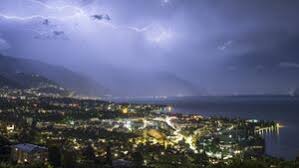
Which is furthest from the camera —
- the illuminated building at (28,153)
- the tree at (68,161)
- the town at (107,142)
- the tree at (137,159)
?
the tree at (137,159)

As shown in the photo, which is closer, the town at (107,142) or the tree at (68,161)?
the tree at (68,161)

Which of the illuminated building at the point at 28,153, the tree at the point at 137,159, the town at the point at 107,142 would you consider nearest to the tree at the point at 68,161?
the town at the point at 107,142

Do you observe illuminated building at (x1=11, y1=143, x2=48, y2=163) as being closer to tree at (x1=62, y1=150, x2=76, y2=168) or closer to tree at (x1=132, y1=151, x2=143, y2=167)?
tree at (x1=62, y1=150, x2=76, y2=168)

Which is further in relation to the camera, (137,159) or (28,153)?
(137,159)

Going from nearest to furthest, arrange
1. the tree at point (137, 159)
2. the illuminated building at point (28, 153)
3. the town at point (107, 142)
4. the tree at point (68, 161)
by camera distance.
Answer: the illuminated building at point (28, 153) → the tree at point (68, 161) → the town at point (107, 142) → the tree at point (137, 159)

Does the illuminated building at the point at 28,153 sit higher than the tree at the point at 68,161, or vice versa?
the illuminated building at the point at 28,153

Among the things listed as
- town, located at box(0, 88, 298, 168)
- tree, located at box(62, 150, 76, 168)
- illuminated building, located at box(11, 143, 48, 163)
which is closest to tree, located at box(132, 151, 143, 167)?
town, located at box(0, 88, 298, 168)

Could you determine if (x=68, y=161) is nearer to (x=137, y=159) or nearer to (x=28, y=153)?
(x=28, y=153)

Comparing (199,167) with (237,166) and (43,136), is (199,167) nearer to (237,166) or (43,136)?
(237,166)

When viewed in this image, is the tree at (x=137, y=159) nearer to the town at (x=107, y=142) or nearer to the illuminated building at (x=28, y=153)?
the town at (x=107, y=142)

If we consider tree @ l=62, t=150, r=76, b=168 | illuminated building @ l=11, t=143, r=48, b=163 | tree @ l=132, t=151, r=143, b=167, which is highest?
illuminated building @ l=11, t=143, r=48, b=163

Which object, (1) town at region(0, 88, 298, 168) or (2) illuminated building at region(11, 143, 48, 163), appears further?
(1) town at region(0, 88, 298, 168)

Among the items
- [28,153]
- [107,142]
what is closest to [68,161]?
[28,153]

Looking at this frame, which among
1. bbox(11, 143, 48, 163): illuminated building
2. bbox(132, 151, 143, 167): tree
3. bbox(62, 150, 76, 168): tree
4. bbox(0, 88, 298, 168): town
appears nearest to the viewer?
bbox(11, 143, 48, 163): illuminated building
